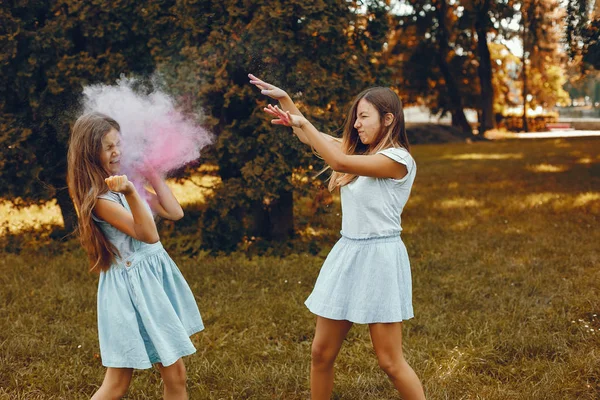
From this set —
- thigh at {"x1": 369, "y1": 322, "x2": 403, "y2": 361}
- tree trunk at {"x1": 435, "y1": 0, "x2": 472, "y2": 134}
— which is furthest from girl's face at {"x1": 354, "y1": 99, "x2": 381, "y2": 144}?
tree trunk at {"x1": 435, "y1": 0, "x2": 472, "y2": 134}

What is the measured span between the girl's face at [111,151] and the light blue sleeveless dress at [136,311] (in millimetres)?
111

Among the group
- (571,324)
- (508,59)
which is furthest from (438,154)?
(508,59)

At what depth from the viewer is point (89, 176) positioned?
2.54 metres

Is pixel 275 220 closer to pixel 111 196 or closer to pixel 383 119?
pixel 383 119

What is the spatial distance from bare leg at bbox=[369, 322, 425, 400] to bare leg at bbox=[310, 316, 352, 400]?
175mm

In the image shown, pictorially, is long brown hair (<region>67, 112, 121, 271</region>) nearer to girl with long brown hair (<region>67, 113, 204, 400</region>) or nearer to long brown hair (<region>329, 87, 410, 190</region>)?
girl with long brown hair (<region>67, 113, 204, 400</region>)

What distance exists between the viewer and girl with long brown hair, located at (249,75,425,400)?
2674mm

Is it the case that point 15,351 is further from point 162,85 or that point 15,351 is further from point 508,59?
point 508,59

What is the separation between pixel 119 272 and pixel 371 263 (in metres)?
1.09

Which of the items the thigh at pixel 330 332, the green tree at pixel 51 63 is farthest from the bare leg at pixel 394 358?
the green tree at pixel 51 63

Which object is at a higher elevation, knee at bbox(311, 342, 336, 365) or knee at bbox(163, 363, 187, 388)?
knee at bbox(163, 363, 187, 388)

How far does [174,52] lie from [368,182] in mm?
3835

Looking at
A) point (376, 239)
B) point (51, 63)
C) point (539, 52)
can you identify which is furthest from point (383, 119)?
point (539, 52)

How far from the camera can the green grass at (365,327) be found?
3535 mm
